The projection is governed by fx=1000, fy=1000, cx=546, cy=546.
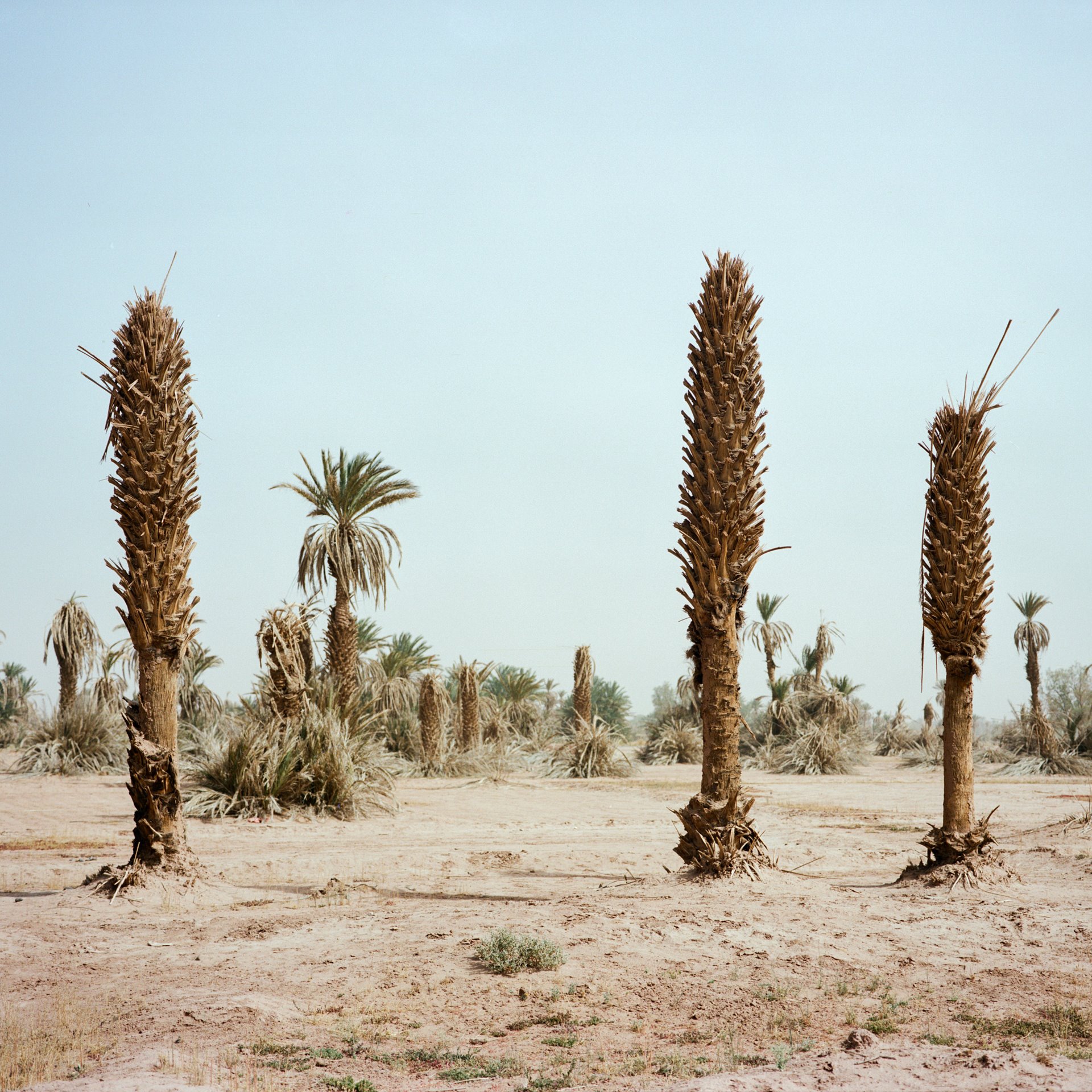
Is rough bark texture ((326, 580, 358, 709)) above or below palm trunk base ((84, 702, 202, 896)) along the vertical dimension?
above

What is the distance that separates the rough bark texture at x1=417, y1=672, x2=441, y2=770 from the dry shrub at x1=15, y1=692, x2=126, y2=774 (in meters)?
6.77

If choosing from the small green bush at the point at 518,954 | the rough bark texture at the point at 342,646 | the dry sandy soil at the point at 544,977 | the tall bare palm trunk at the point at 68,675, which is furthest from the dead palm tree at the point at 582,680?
the small green bush at the point at 518,954

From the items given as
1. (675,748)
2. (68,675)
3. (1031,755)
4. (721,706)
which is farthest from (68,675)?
(1031,755)

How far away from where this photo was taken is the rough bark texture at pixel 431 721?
2433 centimetres

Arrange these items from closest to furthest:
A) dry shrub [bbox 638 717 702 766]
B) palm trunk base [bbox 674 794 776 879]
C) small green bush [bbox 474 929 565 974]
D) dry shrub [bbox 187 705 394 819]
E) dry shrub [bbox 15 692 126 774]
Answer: small green bush [bbox 474 929 565 974]
palm trunk base [bbox 674 794 776 879]
dry shrub [bbox 187 705 394 819]
dry shrub [bbox 15 692 126 774]
dry shrub [bbox 638 717 702 766]

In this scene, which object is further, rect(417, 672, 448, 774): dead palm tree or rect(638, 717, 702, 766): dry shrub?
rect(638, 717, 702, 766): dry shrub

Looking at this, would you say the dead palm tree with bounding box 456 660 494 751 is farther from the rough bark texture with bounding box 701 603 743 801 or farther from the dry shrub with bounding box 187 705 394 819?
the rough bark texture with bounding box 701 603 743 801

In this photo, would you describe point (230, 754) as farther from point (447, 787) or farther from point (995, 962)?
point (995, 962)

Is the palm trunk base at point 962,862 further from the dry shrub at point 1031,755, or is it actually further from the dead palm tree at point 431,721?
the dry shrub at point 1031,755

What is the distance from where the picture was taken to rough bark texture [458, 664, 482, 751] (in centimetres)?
2633

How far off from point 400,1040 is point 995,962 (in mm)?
3866

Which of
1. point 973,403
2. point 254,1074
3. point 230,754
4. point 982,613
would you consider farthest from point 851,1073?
point 230,754

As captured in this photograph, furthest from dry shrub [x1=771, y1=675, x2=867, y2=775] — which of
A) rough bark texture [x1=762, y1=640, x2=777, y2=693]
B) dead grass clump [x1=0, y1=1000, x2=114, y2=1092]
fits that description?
dead grass clump [x1=0, y1=1000, x2=114, y2=1092]

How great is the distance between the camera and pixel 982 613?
9211mm
